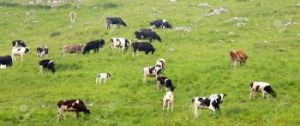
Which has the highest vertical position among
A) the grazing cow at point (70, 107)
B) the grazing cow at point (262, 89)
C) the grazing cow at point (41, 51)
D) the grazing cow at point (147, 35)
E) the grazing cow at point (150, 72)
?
the grazing cow at point (147, 35)

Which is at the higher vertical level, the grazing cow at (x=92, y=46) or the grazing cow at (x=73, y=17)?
the grazing cow at (x=73, y=17)

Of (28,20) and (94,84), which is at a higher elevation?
(28,20)

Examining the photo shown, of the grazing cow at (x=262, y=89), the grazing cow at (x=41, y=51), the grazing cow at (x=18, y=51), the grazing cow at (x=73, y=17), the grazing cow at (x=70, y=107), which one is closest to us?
the grazing cow at (x=70, y=107)

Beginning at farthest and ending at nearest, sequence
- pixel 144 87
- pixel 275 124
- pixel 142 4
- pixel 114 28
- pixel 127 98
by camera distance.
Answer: pixel 142 4, pixel 114 28, pixel 144 87, pixel 127 98, pixel 275 124

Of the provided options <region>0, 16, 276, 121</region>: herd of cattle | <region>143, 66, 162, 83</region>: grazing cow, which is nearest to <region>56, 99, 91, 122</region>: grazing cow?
<region>0, 16, 276, 121</region>: herd of cattle

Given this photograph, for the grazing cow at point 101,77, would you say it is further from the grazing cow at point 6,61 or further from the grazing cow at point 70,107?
the grazing cow at point 6,61

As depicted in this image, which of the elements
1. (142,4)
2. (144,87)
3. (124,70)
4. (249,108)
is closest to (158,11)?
(142,4)

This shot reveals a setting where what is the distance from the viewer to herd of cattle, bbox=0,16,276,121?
92.0 feet

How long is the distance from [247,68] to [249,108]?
9805 millimetres

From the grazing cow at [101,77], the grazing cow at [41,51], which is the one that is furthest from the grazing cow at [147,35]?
the grazing cow at [101,77]

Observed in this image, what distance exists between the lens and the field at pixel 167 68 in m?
27.9

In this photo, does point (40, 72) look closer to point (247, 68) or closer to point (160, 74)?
point (160, 74)

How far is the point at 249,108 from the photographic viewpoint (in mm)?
27922

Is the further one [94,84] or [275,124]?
[94,84]
